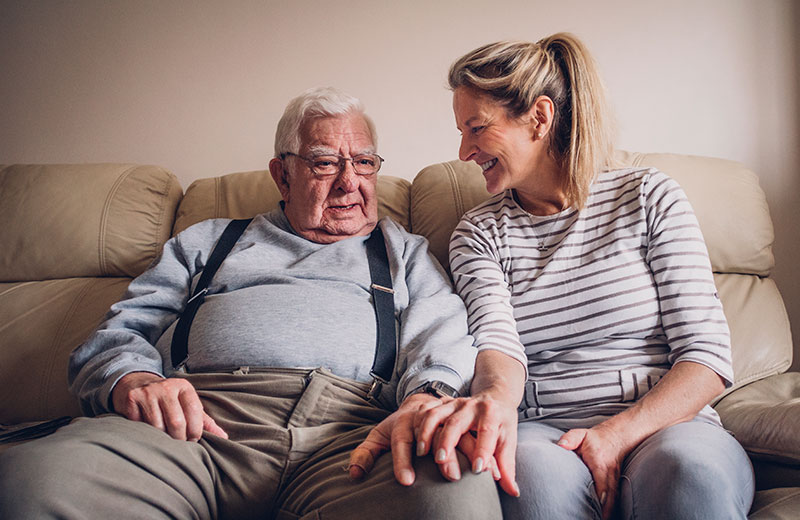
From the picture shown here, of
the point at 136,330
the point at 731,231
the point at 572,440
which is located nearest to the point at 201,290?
the point at 136,330

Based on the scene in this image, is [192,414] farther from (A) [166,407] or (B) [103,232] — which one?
(B) [103,232]

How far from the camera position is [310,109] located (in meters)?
1.45

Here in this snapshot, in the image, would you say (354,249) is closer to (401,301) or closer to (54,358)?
(401,301)

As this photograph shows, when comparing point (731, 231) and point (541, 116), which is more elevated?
point (541, 116)

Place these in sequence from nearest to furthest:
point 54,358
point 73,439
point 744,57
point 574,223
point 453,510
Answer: point 453,510, point 73,439, point 574,223, point 54,358, point 744,57

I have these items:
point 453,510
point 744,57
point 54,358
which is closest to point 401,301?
point 453,510

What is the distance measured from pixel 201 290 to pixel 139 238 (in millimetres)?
489

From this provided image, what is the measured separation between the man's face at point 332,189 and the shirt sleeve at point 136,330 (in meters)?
0.26

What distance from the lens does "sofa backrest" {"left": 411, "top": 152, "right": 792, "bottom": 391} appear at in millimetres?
1465

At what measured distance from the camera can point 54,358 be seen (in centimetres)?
151

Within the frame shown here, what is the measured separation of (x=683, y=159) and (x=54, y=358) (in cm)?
185

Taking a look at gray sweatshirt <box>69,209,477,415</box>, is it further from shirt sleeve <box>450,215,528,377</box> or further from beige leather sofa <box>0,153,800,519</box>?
beige leather sofa <box>0,153,800,519</box>

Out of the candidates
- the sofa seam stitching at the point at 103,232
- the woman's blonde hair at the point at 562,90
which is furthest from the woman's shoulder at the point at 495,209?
the sofa seam stitching at the point at 103,232

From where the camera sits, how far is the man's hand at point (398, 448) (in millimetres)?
778
